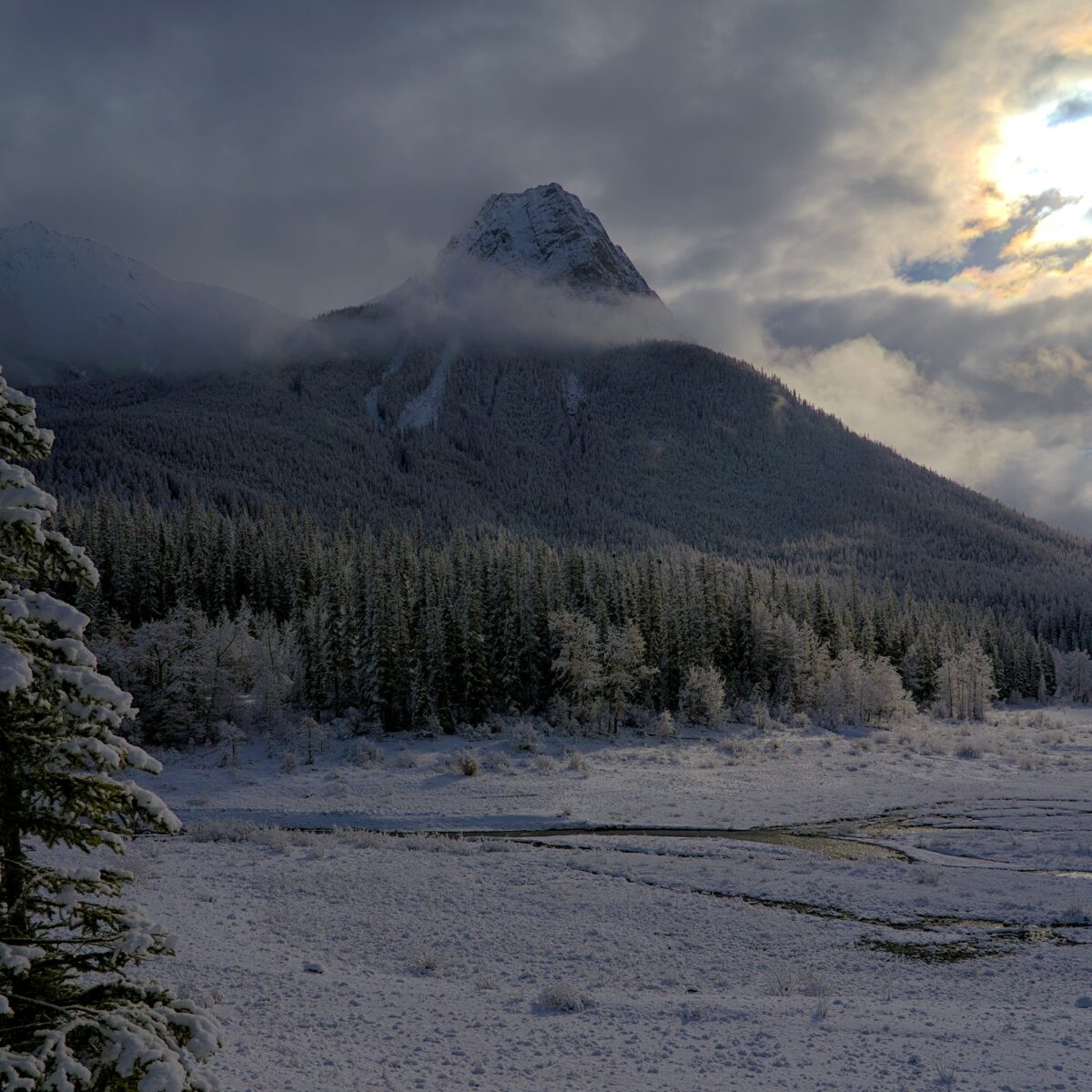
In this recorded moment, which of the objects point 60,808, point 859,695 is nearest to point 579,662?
point 859,695

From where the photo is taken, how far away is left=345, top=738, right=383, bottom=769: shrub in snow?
53719 mm

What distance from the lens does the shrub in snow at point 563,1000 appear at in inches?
579

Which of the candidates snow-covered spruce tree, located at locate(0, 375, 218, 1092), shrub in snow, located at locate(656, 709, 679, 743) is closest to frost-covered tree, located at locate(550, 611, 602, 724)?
shrub in snow, located at locate(656, 709, 679, 743)

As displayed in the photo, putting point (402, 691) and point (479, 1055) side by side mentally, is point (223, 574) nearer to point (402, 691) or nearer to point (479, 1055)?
point (402, 691)

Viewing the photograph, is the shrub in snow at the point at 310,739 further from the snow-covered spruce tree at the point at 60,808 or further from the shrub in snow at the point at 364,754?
the snow-covered spruce tree at the point at 60,808

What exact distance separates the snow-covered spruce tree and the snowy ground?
253 inches

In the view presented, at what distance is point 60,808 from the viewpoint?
6.59 meters

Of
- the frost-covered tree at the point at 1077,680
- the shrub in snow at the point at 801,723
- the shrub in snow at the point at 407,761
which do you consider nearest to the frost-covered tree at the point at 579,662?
the shrub in snow at the point at 407,761

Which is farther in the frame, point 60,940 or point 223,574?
point 223,574

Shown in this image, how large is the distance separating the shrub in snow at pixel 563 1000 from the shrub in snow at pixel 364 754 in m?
40.0

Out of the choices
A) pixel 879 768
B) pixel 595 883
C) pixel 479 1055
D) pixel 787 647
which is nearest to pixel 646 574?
pixel 787 647

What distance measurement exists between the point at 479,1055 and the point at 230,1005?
510 cm

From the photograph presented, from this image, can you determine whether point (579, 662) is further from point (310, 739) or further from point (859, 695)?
point (859, 695)

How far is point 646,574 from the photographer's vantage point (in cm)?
9056
